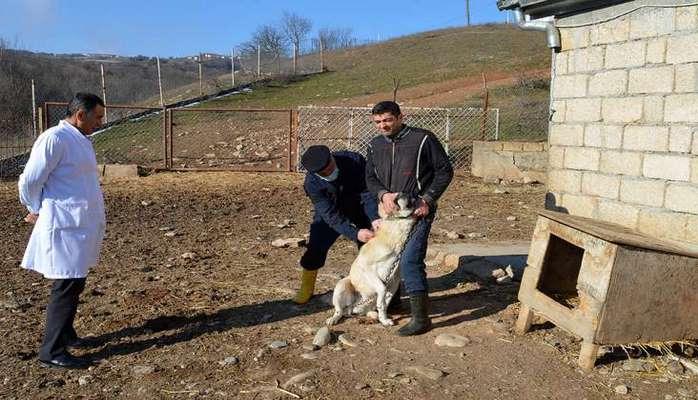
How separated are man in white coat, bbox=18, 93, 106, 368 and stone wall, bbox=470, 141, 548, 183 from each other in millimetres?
10768

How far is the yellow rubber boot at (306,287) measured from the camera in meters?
5.69

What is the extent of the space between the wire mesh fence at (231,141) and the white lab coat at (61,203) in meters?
10.3

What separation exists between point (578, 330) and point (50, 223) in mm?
3607

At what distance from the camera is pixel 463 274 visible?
669cm

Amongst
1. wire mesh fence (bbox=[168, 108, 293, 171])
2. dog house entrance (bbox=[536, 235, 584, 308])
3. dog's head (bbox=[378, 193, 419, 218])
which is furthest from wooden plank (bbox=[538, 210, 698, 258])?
wire mesh fence (bbox=[168, 108, 293, 171])

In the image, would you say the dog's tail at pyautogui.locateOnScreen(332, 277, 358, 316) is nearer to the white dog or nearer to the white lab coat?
the white dog

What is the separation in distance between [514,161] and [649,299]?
979 cm

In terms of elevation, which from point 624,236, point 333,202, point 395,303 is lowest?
point 395,303

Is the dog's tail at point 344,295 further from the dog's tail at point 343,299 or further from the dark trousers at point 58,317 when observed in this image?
the dark trousers at point 58,317

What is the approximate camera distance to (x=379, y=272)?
5.00 metres

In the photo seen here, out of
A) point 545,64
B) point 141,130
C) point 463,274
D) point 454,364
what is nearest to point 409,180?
point 454,364

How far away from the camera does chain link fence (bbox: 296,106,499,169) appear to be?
15.4 meters

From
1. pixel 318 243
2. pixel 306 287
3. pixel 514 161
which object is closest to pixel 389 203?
pixel 318 243

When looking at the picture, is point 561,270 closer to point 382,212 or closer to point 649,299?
point 649,299
